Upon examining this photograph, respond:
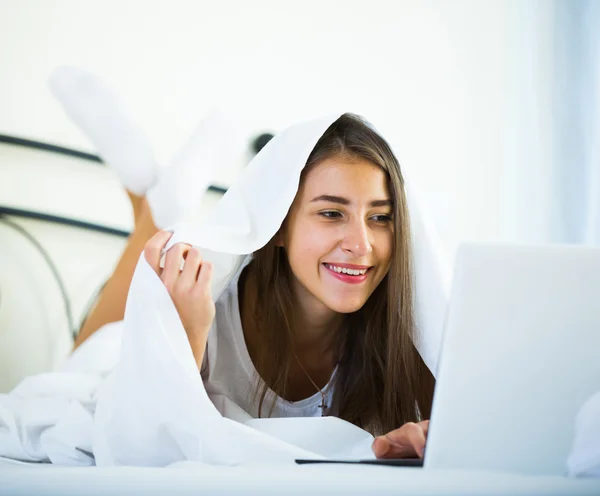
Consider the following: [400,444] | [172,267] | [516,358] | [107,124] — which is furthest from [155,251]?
[107,124]

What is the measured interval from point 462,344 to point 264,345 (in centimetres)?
76


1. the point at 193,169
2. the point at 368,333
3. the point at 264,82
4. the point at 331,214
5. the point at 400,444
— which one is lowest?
the point at 400,444

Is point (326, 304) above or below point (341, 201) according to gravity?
below

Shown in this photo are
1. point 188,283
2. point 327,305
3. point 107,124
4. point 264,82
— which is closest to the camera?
point 188,283

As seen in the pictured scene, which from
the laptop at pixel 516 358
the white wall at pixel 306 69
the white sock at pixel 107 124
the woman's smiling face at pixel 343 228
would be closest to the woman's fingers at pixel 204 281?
the woman's smiling face at pixel 343 228

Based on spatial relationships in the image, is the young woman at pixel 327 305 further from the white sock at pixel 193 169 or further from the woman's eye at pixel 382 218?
the white sock at pixel 193 169

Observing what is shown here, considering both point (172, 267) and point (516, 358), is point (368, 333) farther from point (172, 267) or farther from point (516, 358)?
point (516, 358)

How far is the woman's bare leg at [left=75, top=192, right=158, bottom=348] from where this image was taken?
158cm

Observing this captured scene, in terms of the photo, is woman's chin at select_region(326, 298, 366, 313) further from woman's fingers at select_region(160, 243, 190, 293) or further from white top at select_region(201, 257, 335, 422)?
woman's fingers at select_region(160, 243, 190, 293)

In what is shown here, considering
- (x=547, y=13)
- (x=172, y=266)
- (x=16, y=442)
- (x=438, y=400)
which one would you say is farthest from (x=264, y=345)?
(x=547, y=13)

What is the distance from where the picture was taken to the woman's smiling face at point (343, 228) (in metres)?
1.16

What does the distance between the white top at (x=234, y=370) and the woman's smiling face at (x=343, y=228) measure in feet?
0.62

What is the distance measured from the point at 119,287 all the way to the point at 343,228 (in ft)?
2.31

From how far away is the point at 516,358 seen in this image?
593mm
